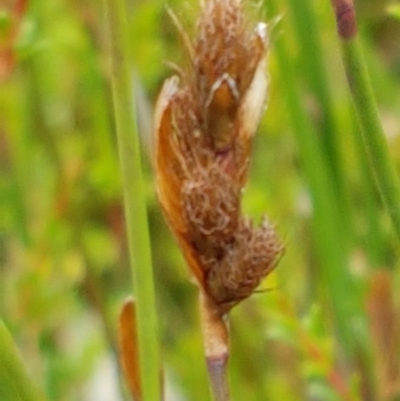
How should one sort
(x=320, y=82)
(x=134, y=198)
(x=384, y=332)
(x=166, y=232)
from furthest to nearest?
1. (x=166, y=232)
2. (x=320, y=82)
3. (x=384, y=332)
4. (x=134, y=198)

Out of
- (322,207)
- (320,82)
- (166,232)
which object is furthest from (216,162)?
(166,232)

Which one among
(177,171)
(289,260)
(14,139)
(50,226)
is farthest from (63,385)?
(177,171)

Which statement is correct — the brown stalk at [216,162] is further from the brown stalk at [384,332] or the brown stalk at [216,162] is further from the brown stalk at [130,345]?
the brown stalk at [384,332]

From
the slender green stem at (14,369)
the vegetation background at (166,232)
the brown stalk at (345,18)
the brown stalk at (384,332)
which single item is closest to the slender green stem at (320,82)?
the vegetation background at (166,232)

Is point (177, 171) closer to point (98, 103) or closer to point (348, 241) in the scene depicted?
point (348, 241)

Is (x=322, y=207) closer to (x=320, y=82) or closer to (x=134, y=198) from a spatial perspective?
(x=320, y=82)

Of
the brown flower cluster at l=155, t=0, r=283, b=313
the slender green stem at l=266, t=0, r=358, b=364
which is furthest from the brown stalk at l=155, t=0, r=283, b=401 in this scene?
the slender green stem at l=266, t=0, r=358, b=364
